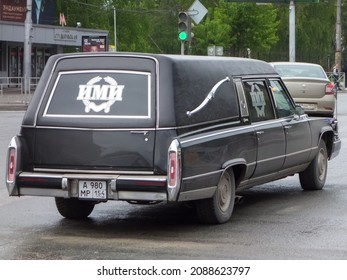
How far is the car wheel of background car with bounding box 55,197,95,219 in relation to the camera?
9445 mm

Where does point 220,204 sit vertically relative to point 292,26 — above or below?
below

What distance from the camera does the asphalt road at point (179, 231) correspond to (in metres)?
7.69

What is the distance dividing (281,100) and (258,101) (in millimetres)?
809

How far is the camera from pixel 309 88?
21.6 meters

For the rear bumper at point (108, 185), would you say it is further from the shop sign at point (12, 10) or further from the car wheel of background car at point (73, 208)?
the shop sign at point (12, 10)

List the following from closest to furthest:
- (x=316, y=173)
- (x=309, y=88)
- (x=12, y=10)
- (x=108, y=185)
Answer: (x=108, y=185)
(x=316, y=173)
(x=309, y=88)
(x=12, y=10)

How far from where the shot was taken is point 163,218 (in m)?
9.68

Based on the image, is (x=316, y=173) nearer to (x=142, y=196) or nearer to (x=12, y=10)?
(x=142, y=196)

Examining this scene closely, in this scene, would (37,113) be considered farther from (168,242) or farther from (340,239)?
(340,239)

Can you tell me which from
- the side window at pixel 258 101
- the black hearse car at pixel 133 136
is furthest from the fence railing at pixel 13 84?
the black hearse car at pixel 133 136

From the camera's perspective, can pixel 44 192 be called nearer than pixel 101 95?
Yes

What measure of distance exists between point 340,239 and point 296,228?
67cm

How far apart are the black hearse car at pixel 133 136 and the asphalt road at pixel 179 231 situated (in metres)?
0.36

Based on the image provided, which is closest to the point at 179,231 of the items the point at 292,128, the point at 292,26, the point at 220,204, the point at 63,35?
the point at 220,204
